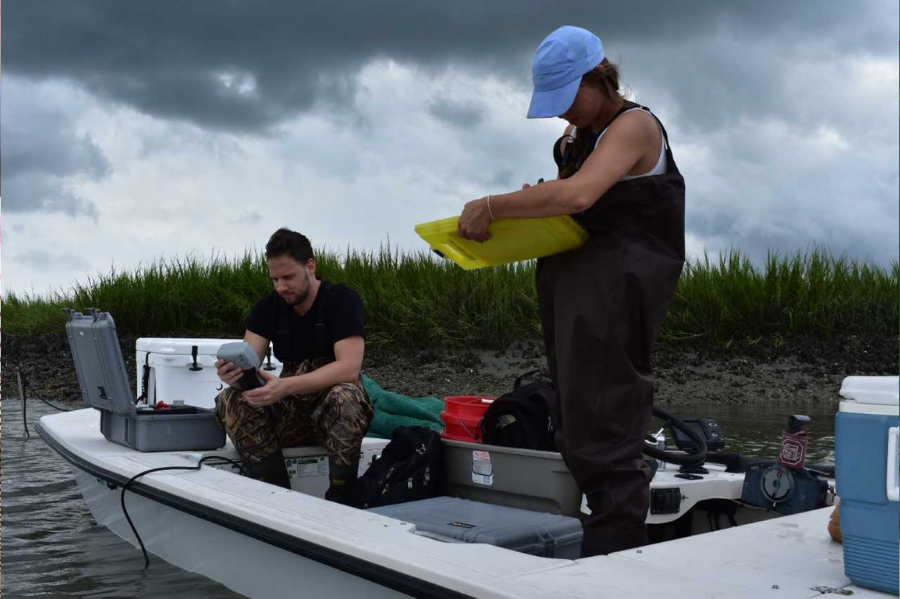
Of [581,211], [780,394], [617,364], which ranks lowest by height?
[780,394]

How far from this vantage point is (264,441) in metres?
3.84

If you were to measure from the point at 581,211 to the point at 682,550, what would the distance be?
843 mm

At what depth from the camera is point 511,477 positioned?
3498 mm

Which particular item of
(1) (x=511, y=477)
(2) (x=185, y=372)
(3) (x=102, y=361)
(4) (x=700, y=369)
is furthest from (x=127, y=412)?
(4) (x=700, y=369)

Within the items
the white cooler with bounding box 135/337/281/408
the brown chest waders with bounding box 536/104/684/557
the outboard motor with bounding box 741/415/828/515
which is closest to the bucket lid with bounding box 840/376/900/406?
the brown chest waders with bounding box 536/104/684/557

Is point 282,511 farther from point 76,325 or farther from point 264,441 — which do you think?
point 76,325

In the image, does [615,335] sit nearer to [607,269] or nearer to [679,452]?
[607,269]

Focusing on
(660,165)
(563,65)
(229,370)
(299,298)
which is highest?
(563,65)

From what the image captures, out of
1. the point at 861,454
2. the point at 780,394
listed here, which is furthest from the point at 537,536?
the point at 780,394

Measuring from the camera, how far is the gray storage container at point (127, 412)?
4055 mm

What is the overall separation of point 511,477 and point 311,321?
1083 millimetres

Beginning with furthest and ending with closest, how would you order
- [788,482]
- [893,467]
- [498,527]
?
[788,482]
[498,527]
[893,467]

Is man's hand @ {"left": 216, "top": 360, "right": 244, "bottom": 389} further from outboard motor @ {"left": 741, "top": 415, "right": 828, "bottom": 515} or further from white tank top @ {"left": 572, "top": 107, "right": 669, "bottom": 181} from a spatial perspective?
outboard motor @ {"left": 741, "top": 415, "right": 828, "bottom": 515}

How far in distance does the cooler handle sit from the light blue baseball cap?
1.12 metres
